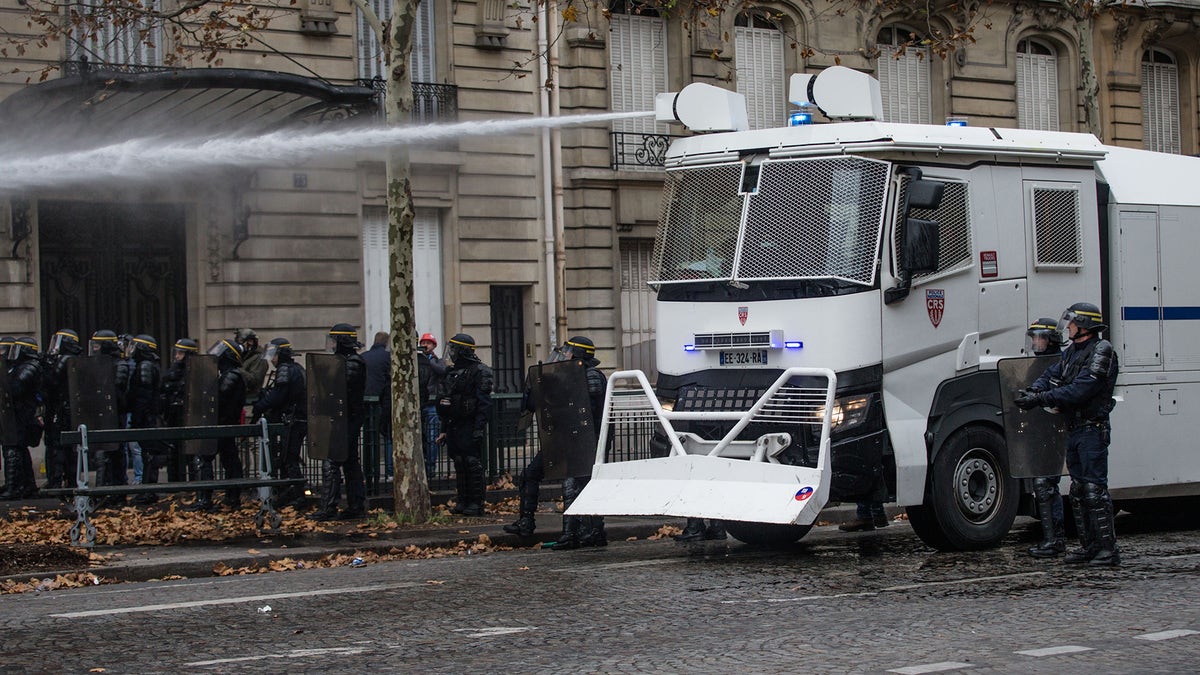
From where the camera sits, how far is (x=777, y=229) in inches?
428

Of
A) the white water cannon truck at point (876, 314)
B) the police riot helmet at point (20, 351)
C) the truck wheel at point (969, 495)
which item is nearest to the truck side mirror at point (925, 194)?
the white water cannon truck at point (876, 314)

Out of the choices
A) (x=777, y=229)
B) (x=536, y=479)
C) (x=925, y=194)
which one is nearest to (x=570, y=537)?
(x=536, y=479)

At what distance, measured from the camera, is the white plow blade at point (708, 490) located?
10008mm

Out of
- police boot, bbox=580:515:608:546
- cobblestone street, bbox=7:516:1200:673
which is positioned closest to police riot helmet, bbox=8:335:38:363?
cobblestone street, bbox=7:516:1200:673

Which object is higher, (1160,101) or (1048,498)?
(1160,101)

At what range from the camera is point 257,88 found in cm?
1873

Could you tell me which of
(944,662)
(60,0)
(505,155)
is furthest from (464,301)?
(944,662)

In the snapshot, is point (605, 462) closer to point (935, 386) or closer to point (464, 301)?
point (935, 386)

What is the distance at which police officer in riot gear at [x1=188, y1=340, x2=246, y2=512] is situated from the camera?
564 inches

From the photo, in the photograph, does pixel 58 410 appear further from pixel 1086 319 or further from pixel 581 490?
pixel 1086 319

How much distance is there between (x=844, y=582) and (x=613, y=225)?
14.8m

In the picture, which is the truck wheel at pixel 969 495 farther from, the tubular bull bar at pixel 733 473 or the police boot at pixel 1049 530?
the tubular bull bar at pixel 733 473

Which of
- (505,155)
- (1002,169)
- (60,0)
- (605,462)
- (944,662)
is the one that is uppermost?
(60,0)

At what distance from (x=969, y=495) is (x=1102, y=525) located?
3.46 feet
